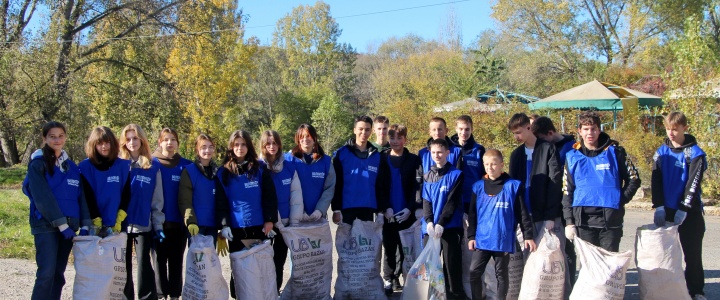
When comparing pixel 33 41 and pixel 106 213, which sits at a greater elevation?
pixel 33 41

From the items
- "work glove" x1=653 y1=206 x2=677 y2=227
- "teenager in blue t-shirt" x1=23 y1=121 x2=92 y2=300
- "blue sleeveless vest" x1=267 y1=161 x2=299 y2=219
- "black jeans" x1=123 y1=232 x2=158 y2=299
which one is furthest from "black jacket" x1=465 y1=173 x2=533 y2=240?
"teenager in blue t-shirt" x1=23 y1=121 x2=92 y2=300

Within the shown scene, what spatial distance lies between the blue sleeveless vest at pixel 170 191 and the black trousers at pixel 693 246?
4287 mm

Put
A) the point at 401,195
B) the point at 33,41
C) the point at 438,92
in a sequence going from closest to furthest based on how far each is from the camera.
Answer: the point at 401,195
the point at 33,41
the point at 438,92

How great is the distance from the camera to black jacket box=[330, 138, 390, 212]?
557cm

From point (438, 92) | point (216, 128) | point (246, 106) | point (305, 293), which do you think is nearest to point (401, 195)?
point (305, 293)

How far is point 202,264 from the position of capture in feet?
15.2

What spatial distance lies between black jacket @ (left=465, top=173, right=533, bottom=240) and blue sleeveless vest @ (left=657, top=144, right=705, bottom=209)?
4.28ft

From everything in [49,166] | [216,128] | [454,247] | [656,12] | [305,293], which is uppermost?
[656,12]

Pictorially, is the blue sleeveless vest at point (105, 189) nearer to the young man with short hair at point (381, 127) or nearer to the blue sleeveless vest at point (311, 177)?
the blue sleeveless vest at point (311, 177)

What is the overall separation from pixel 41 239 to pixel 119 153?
3.19 ft

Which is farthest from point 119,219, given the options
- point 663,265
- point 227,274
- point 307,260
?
point 663,265

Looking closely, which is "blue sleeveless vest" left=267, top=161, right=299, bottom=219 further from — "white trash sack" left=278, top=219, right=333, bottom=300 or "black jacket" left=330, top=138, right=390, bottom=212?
"black jacket" left=330, top=138, right=390, bottom=212

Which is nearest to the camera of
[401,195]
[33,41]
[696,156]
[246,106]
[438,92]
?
[696,156]

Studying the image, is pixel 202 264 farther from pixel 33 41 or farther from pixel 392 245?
pixel 33 41
